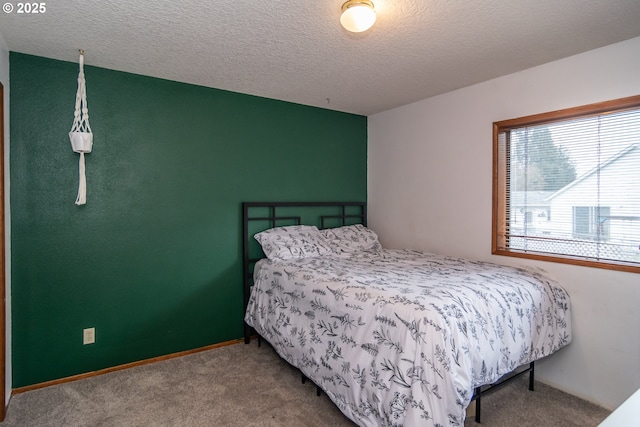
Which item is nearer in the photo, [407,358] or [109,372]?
[407,358]

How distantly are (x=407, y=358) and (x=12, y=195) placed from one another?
2.79 m

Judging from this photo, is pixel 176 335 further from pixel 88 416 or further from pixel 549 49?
pixel 549 49

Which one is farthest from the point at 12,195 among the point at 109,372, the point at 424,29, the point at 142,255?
the point at 424,29

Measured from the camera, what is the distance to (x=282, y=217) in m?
3.58

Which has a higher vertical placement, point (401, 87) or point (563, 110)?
point (401, 87)

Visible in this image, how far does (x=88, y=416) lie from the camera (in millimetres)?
2158

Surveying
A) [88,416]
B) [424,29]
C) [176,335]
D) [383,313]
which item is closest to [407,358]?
[383,313]

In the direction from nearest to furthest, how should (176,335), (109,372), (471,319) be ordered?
(471,319) → (109,372) → (176,335)

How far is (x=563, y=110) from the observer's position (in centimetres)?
250

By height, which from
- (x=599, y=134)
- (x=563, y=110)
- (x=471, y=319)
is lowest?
(x=471, y=319)

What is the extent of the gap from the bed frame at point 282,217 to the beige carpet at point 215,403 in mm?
790

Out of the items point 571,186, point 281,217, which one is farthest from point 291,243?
point 571,186

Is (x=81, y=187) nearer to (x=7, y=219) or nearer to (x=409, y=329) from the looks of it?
(x=7, y=219)

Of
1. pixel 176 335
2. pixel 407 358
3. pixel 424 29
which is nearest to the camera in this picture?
pixel 407 358
